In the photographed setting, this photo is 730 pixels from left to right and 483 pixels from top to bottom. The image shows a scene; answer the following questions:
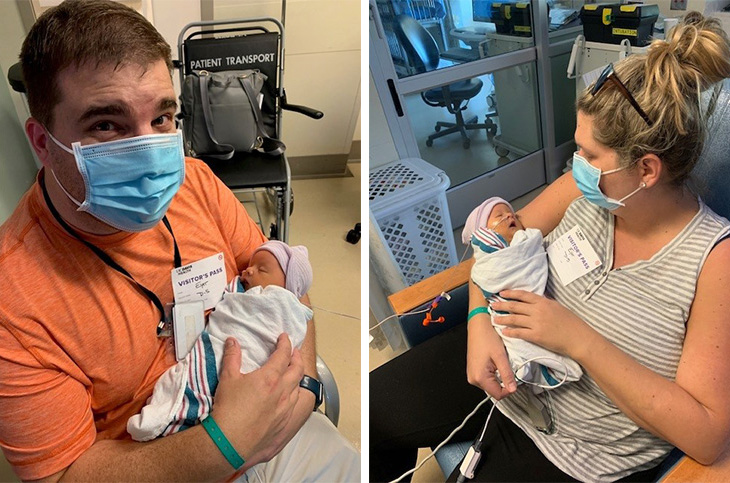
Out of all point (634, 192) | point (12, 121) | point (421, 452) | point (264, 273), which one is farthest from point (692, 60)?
point (12, 121)

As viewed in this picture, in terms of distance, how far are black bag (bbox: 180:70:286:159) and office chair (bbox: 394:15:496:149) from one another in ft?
2.70

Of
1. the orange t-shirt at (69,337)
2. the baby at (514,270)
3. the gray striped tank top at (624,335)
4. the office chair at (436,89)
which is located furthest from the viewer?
the office chair at (436,89)

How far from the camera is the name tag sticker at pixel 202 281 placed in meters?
1.10

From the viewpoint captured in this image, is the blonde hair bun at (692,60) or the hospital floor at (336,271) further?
the hospital floor at (336,271)

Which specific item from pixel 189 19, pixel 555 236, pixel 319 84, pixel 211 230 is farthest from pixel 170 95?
pixel 319 84

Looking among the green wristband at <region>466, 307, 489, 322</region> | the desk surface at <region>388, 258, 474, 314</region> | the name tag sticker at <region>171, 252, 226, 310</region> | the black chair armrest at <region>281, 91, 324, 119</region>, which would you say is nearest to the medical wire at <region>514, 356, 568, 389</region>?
the green wristband at <region>466, 307, 489, 322</region>

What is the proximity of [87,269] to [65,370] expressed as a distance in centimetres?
19

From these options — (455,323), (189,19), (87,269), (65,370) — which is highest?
(189,19)

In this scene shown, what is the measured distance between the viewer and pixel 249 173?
7.78 ft

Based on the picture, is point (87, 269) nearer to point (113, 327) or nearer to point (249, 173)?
point (113, 327)

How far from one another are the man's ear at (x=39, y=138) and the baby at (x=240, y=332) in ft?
1.54

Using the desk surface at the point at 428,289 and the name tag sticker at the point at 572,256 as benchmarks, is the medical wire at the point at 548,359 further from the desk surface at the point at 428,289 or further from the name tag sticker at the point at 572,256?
the desk surface at the point at 428,289

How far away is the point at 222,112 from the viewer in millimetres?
2383

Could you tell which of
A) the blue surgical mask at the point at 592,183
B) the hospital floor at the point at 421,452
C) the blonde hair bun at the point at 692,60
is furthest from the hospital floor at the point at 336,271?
the blonde hair bun at the point at 692,60
